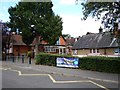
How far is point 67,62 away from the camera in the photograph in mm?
32844

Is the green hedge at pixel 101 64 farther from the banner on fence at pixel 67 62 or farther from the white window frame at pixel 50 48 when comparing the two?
the white window frame at pixel 50 48

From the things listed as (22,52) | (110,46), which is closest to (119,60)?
(110,46)

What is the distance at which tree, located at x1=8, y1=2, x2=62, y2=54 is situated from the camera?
58812 mm

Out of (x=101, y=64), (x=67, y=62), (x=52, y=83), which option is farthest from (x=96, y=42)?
(x=52, y=83)

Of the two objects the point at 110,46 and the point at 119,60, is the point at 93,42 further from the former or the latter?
the point at 119,60

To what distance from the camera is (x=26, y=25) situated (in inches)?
2333

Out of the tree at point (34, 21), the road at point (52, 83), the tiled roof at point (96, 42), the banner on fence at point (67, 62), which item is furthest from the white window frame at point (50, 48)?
the road at point (52, 83)

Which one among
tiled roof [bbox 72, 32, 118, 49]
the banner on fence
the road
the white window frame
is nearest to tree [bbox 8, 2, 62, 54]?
tiled roof [bbox 72, 32, 118, 49]

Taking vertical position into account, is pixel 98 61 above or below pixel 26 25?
below

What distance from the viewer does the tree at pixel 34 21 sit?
193 feet

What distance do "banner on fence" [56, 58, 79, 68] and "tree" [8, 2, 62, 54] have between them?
83.2 feet

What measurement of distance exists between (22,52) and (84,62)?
4575cm

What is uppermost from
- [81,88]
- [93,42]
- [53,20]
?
[53,20]

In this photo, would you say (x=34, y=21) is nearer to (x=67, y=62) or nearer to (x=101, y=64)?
(x=67, y=62)
